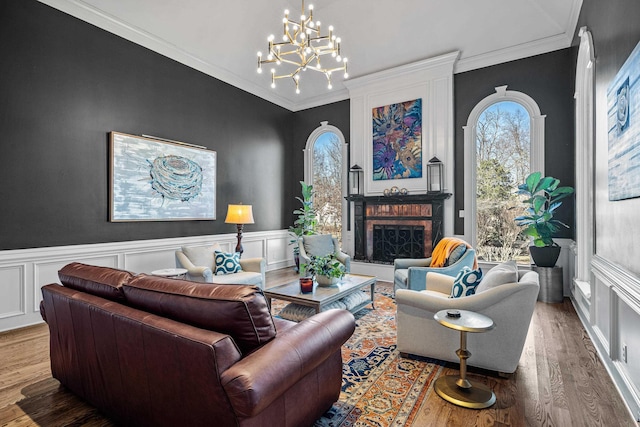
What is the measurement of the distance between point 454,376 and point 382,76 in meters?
5.35

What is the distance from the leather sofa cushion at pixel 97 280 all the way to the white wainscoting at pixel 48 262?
1874 millimetres

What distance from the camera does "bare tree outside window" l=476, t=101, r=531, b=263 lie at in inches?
210

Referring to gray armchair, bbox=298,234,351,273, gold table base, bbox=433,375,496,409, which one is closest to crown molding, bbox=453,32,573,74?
gray armchair, bbox=298,234,351,273

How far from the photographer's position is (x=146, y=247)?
15.5 feet

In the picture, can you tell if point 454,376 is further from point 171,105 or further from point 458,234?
Result: point 171,105

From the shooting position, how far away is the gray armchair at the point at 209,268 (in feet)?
13.4

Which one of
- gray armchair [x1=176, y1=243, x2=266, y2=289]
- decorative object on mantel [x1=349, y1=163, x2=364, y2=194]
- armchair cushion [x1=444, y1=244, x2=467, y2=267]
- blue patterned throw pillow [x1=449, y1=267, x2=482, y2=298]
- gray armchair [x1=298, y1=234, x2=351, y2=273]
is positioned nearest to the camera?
blue patterned throw pillow [x1=449, y1=267, x2=482, y2=298]

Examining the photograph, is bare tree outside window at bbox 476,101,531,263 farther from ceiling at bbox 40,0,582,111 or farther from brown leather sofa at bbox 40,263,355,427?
brown leather sofa at bbox 40,263,355,427

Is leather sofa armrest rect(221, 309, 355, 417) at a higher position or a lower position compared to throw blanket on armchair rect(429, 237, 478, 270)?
lower

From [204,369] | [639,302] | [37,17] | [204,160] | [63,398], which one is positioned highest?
[37,17]

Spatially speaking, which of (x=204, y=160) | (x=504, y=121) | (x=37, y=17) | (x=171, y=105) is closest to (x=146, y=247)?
(x=204, y=160)

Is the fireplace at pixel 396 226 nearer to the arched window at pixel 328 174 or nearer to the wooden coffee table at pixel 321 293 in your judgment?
the arched window at pixel 328 174

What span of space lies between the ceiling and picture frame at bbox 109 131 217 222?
57.4 inches

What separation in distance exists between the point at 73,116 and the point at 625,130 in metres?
5.39
